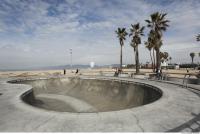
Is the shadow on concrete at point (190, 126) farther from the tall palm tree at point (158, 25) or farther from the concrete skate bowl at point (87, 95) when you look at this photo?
the tall palm tree at point (158, 25)

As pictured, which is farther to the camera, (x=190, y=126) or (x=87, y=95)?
(x=87, y=95)

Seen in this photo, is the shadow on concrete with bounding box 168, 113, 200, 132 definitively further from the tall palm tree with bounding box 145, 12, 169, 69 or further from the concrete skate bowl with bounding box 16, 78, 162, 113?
the tall palm tree with bounding box 145, 12, 169, 69

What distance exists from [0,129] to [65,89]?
70.7 ft

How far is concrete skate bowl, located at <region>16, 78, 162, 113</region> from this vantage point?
59.6 feet

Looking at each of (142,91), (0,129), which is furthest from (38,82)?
(0,129)

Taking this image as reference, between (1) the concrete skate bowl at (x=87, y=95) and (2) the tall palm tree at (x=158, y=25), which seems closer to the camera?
(1) the concrete skate bowl at (x=87, y=95)

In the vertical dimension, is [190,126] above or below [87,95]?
above

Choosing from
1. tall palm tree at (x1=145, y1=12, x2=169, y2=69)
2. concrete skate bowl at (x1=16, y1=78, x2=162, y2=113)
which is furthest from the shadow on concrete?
tall palm tree at (x1=145, y1=12, x2=169, y2=69)

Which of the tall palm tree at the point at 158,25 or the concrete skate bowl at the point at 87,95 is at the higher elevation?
the tall palm tree at the point at 158,25

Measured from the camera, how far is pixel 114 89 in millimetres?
23500

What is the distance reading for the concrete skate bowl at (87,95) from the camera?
18.2 meters

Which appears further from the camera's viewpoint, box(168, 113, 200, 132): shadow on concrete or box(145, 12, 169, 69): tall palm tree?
box(145, 12, 169, 69): tall palm tree

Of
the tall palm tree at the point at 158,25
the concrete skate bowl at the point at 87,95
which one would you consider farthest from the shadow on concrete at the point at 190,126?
the tall palm tree at the point at 158,25

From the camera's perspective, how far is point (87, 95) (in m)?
25.6
